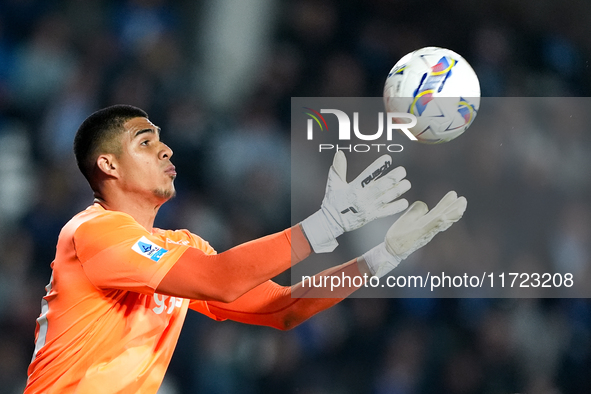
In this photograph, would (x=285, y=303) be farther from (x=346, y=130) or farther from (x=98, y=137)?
(x=346, y=130)

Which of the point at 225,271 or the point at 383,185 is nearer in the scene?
the point at 225,271

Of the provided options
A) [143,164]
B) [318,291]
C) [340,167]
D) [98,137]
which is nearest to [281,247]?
[340,167]

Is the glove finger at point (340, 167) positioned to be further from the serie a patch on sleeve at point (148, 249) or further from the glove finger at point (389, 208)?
the serie a patch on sleeve at point (148, 249)

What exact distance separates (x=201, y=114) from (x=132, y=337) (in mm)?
1667

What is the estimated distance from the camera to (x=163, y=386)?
10.3 feet

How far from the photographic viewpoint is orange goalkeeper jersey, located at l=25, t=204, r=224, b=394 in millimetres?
1778

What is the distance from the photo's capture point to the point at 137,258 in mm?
1767

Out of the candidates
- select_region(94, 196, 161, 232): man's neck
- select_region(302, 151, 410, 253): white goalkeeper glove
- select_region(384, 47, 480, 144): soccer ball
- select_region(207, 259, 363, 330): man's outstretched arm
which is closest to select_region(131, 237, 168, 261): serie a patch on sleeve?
select_region(94, 196, 161, 232): man's neck

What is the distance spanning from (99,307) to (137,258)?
0.79ft

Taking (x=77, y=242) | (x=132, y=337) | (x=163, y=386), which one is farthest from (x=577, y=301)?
(x=77, y=242)

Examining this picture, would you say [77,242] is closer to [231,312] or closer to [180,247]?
[180,247]

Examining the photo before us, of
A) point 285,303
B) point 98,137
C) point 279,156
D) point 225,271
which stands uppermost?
point 279,156

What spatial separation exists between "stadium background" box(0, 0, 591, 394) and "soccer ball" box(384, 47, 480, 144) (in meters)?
0.90

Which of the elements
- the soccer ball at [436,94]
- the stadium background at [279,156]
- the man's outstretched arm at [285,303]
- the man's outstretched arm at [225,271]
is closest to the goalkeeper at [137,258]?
the man's outstretched arm at [225,271]
